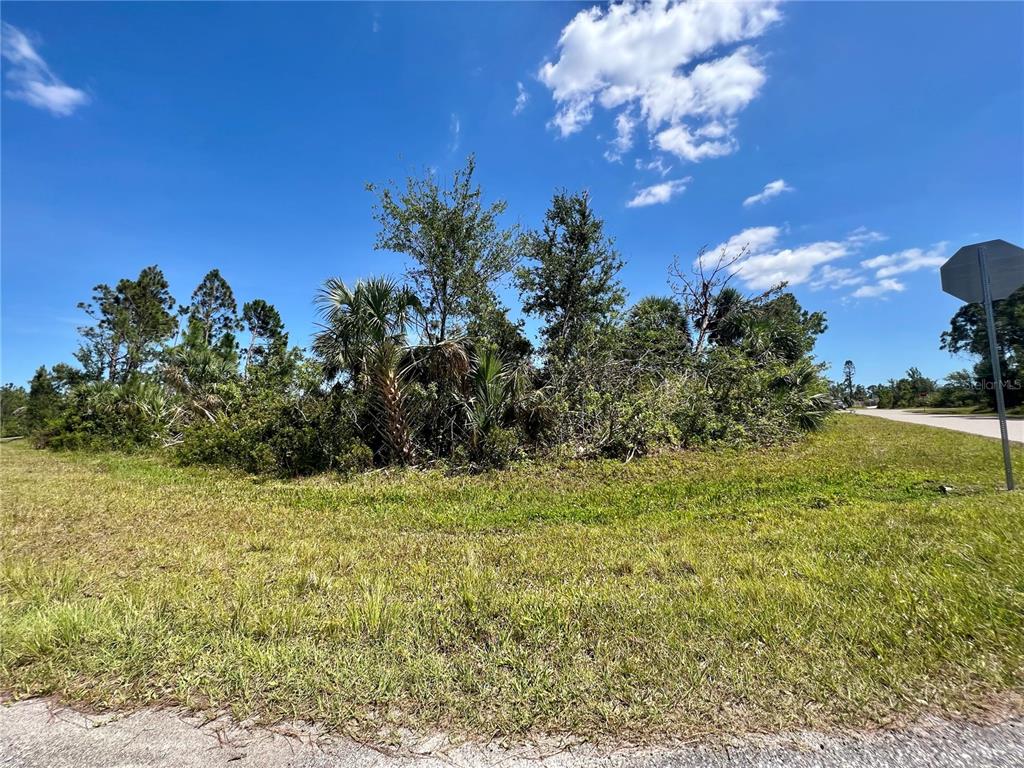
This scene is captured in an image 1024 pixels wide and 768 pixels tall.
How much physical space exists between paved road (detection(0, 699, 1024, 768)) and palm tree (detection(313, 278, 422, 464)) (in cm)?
730

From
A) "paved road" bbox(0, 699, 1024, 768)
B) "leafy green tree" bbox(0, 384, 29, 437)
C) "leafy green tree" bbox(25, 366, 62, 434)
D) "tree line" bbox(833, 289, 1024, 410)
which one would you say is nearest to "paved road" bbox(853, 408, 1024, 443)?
"tree line" bbox(833, 289, 1024, 410)

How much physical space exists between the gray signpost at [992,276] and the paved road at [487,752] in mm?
5536

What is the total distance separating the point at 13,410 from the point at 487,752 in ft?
164

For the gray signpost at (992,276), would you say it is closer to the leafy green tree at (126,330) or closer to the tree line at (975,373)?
the tree line at (975,373)

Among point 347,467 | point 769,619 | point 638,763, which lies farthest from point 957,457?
point 347,467

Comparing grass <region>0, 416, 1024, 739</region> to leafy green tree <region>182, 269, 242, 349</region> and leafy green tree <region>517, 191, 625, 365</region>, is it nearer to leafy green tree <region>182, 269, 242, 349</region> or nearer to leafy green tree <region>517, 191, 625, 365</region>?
leafy green tree <region>517, 191, 625, 365</region>

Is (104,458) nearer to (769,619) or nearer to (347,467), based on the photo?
(347,467)

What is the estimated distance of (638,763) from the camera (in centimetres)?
165

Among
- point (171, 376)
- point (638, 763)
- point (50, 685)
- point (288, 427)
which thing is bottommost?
point (638, 763)

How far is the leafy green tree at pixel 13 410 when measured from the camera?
94.4 feet

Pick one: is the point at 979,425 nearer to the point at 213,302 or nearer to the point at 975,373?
the point at 975,373

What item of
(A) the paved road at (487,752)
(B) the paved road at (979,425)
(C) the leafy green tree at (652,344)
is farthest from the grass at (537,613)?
(B) the paved road at (979,425)

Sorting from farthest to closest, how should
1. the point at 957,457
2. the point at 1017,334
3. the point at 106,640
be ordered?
the point at 1017,334, the point at 957,457, the point at 106,640

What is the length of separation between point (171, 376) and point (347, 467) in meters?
12.2
